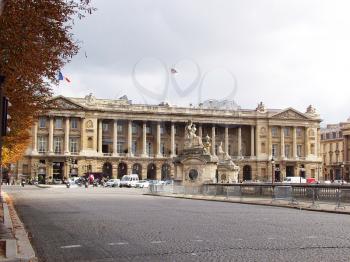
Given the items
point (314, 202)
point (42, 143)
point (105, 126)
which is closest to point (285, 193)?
point (314, 202)

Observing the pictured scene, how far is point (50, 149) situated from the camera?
138000 millimetres

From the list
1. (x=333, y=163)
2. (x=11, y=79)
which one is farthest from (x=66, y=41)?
(x=333, y=163)

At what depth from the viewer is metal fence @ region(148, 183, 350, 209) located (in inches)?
1251

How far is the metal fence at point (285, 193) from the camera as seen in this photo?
31766mm

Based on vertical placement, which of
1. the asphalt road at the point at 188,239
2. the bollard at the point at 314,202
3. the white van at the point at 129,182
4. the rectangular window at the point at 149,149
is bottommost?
the asphalt road at the point at 188,239

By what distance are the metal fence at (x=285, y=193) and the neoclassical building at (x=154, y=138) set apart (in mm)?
87707

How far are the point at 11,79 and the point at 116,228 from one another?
6735 mm

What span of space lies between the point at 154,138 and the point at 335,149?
56522 millimetres

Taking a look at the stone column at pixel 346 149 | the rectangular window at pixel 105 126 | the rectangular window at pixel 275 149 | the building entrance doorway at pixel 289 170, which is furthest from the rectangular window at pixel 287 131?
the rectangular window at pixel 105 126

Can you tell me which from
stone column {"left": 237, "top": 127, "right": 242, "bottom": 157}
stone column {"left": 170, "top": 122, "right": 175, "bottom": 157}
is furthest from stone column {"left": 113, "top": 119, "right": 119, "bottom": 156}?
stone column {"left": 237, "top": 127, "right": 242, "bottom": 157}

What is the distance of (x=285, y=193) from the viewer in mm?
36844

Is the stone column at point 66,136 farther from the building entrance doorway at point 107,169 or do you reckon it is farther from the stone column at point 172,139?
the stone column at point 172,139

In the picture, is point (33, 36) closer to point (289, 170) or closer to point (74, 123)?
point (74, 123)

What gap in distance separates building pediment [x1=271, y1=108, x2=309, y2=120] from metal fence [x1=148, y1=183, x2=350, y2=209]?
4121 inches
